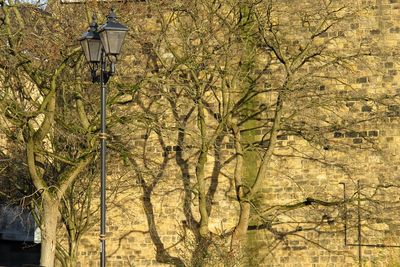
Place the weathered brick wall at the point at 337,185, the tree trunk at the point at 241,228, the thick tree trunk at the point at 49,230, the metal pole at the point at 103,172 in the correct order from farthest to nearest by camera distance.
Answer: the weathered brick wall at the point at 337,185
the tree trunk at the point at 241,228
the thick tree trunk at the point at 49,230
the metal pole at the point at 103,172

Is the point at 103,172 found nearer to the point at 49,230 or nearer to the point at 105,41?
the point at 105,41

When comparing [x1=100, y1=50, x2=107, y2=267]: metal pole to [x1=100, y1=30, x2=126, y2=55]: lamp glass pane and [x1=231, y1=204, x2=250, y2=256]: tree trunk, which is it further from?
[x1=231, y1=204, x2=250, y2=256]: tree trunk

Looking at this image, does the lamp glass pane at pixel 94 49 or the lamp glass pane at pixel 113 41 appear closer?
the lamp glass pane at pixel 113 41

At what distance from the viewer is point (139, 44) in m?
18.6

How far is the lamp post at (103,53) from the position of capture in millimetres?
11906

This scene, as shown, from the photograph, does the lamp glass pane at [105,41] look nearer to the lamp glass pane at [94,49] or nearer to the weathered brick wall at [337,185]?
the lamp glass pane at [94,49]

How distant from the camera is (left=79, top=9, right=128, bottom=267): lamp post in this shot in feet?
39.1

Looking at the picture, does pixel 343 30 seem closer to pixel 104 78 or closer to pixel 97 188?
pixel 97 188

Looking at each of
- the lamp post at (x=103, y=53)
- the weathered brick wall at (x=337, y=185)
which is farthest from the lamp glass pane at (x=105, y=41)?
the weathered brick wall at (x=337, y=185)

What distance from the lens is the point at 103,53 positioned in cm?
1249

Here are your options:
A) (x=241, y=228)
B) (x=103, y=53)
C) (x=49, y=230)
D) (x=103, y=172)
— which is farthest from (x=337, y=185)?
(x=103, y=172)

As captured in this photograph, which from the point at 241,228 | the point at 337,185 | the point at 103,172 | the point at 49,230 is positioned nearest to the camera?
the point at 103,172

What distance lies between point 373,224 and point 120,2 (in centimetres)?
710

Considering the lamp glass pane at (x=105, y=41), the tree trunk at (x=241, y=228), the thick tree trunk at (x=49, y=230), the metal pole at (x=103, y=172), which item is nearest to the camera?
the metal pole at (x=103, y=172)
